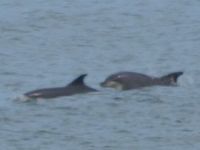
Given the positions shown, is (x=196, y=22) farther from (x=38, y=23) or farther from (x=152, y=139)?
(x=152, y=139)

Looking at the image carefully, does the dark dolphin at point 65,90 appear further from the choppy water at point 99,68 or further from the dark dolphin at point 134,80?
the dark dolphin at point 134,80

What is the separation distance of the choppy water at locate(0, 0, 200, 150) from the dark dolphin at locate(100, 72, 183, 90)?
234 millimetres

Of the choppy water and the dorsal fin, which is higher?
the dorsal fin

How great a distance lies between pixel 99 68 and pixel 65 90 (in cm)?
322

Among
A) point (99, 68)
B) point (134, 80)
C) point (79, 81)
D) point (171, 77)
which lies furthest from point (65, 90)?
point (99, 68)

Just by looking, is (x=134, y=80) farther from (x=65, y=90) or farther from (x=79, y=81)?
(x=65, y=90)

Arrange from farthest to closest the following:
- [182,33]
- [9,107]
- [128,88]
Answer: [182,33]
[128,88]
[9,107]

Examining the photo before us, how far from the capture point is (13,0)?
133 feet

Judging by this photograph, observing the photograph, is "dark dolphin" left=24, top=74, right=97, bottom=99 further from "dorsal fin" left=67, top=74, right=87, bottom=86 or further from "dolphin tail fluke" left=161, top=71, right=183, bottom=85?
"dolphin tail fluke" left=161, top=71, right=183, bottom=85

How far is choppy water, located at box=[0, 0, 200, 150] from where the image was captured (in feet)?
79.0

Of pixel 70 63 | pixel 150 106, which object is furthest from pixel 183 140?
pixel 70 63

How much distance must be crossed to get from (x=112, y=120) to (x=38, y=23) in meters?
12.0

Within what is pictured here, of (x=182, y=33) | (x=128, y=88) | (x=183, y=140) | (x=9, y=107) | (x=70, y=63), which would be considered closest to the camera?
(x=183, y=140)

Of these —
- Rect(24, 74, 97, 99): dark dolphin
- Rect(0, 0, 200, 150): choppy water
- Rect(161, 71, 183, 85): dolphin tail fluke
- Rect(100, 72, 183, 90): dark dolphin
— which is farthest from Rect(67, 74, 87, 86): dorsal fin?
Rect(161, 71, 183, 85): dolphin tail fluke
